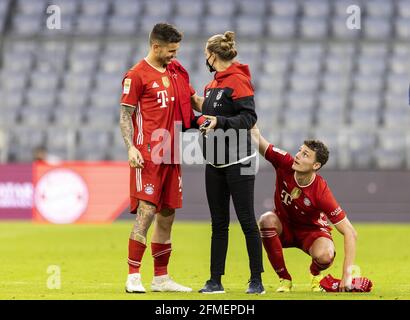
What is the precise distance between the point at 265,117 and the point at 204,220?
308 centimetres

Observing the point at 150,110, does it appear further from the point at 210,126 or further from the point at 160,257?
the point at 160,257

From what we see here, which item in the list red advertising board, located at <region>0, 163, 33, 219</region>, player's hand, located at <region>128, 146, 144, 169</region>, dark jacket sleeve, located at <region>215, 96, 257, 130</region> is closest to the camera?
dark jacket sleeve, located at <region>215, 96, 257, 130</region>

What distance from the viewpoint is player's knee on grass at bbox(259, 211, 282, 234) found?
380 inches

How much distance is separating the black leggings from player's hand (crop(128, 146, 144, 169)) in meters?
0.57

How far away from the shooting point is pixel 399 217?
2009cm

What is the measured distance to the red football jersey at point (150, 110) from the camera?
912 cm

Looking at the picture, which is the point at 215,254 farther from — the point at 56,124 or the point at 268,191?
the point at 56,124

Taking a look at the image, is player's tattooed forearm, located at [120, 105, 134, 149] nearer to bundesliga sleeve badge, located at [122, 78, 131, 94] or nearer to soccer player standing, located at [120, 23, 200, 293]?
soccer player standing, located at [120, 23, 200, 293]

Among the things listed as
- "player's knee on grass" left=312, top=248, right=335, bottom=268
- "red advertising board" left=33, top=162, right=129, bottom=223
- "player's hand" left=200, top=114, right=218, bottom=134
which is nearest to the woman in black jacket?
"player's hand" left=200, top=114, right=218, bottom=134

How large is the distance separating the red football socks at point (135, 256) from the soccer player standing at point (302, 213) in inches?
46.1

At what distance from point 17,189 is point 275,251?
471 inches

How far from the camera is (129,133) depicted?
30.0ft

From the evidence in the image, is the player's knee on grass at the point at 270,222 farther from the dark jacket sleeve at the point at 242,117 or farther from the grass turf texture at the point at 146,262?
the dark jacket sleeve at the point at 242,117

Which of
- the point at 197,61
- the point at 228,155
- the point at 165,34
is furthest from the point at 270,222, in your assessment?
the point at 197,61
